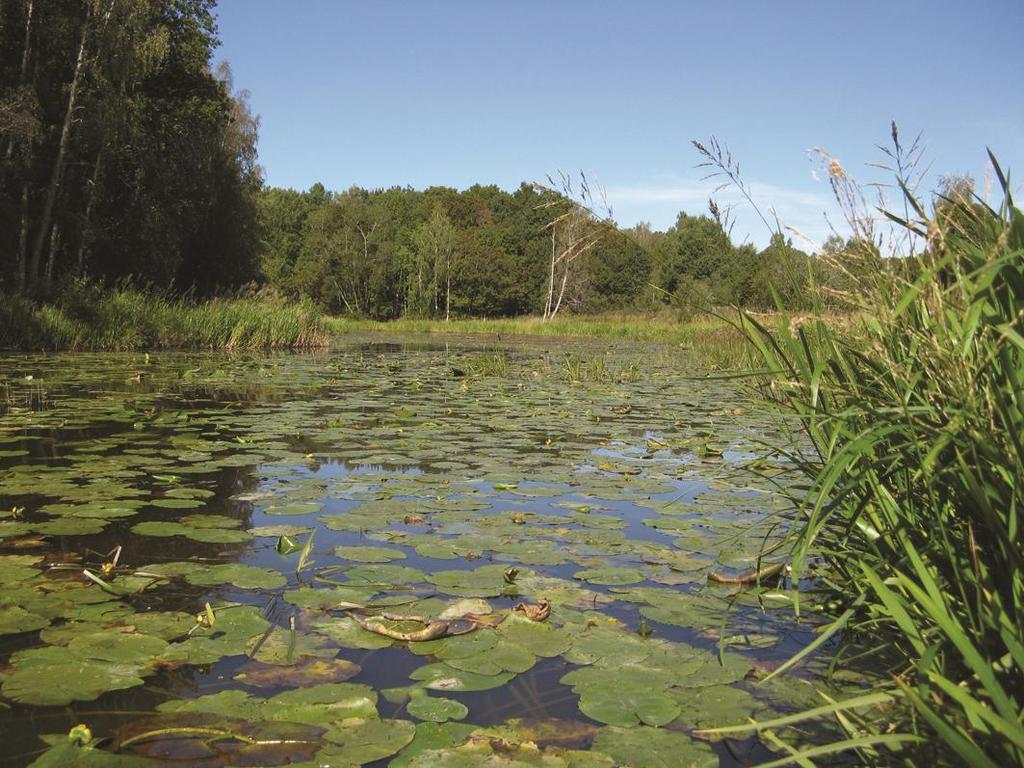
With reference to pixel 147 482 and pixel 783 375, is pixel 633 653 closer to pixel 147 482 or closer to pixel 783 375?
pixel 783 375

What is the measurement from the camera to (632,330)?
86.0ft

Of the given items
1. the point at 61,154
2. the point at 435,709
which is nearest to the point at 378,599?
the point at 435,709

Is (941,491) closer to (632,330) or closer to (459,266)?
(632,330)

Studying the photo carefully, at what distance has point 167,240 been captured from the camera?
17766mm

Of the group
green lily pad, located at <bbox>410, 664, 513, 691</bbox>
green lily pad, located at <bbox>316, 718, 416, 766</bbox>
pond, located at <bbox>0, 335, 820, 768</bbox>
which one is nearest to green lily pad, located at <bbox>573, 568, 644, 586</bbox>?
pond, located at <bbox>0, 335, 820, 768</bbox>

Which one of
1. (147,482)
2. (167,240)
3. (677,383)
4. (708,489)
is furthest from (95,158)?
(708,489)

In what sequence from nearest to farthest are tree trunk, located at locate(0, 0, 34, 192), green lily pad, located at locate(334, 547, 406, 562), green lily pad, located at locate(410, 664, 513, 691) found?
green lily pad, located at locate(410, 664, 513, 691), green lily pad, located at locate(334, 547, 406, 562), tree trunk, located at locate(0, 0, 34, 192)

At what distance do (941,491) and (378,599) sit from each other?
1603mm

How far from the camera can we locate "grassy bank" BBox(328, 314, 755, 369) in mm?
13170

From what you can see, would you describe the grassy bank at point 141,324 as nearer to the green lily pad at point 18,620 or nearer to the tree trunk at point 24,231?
the tree trunk at point 24,231

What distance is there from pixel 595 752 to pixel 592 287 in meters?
47.2

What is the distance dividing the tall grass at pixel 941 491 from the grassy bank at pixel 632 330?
885 centimetres

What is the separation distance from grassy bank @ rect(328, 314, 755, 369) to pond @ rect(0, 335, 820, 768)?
7.32 m

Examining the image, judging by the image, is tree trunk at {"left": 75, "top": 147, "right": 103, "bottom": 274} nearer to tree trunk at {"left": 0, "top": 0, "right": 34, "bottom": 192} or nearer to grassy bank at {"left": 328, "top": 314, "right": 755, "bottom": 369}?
tree trunk at {"left": 0, "top": 0, "right": 34, "bottom": 192}
